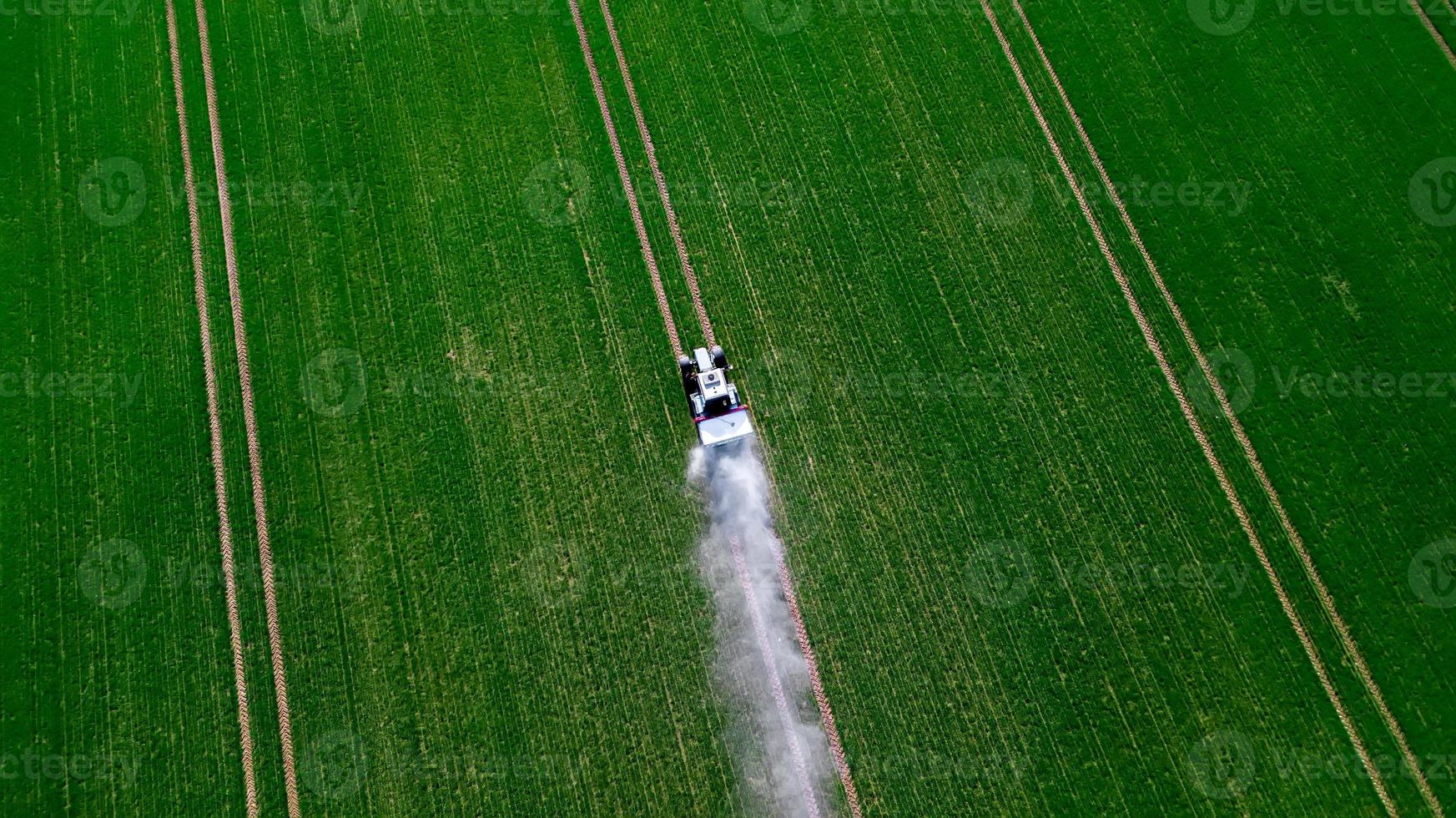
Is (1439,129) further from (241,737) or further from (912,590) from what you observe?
(241,737)

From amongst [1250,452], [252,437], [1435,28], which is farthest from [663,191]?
[1435,28]

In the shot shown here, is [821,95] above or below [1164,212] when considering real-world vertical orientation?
above

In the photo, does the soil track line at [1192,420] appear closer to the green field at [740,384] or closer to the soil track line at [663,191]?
the green field at [740,384]

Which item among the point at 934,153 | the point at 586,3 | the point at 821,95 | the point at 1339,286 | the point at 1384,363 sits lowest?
the point at 1384,363

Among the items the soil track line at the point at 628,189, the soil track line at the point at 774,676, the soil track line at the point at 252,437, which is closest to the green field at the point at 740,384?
the soil track line at the point at 252,437

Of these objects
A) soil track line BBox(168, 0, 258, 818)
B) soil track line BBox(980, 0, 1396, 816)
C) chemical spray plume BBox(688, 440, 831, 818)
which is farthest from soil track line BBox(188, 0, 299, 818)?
soil track line BBox(980, 0, 1396, 816)

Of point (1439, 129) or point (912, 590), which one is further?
point (1439, 129)

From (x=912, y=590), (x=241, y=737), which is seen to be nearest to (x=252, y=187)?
(x=241, y=737)

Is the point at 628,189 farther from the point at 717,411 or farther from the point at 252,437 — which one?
the point at 252,437
